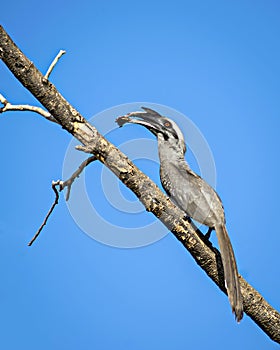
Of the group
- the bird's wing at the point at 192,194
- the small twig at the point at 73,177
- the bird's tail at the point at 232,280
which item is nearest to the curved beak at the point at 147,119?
the bird's wing at the point at 192,194

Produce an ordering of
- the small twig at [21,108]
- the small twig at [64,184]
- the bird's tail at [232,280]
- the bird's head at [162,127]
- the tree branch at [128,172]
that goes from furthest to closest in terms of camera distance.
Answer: the bird's head at [162,127], the small twig at [21,108], the small twig at [64,184], the bird's tail at [232,280], the tree branch at [128,172]

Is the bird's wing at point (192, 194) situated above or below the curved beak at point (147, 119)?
below

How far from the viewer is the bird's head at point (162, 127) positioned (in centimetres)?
669

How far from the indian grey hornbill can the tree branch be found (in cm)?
53

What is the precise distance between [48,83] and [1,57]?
1.89ft

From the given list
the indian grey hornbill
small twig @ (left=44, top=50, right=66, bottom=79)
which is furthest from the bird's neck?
small twig @ (left=44, top=50, right=66, bottom=79)

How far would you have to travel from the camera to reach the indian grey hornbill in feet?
20.6

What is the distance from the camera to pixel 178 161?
6.76 m

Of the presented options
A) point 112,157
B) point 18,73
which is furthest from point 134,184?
point 18,73

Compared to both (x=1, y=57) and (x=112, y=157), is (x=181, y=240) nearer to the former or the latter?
(x=112, y=157)

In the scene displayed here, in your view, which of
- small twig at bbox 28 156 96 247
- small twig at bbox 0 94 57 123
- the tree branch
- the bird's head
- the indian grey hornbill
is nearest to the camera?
the tree branch

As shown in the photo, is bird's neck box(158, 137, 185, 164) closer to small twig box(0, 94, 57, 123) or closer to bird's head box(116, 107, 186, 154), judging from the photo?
bird's head box(116, 107, 186, 154)

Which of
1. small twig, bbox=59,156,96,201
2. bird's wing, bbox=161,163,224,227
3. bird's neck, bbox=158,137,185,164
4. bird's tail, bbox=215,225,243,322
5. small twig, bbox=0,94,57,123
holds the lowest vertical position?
bird's tail, bbox=215,225,243,322

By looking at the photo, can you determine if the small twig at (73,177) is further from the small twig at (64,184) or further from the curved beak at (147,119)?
the curved beak at (147,119)
